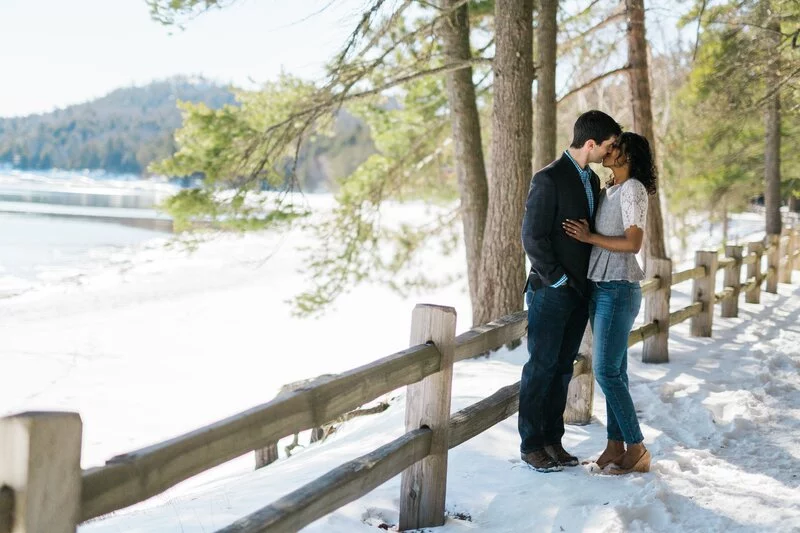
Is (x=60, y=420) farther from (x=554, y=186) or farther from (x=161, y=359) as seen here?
(x=161, y=359)

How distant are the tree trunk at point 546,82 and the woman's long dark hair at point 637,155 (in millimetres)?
4433

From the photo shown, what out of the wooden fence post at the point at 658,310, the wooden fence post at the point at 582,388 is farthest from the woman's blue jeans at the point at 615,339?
the wooden fence post at the point at 658,310

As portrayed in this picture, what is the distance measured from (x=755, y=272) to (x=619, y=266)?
8829 millimetres

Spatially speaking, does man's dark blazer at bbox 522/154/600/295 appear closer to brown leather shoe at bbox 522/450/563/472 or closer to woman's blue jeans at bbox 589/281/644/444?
woman's blue jeans at bbox 589/281/644/444

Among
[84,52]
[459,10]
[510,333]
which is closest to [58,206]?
[459,10]

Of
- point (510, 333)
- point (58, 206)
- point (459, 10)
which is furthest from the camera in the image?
point (58, 206)

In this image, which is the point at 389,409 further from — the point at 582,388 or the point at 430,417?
the point at 430,417

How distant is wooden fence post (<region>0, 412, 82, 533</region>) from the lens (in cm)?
173

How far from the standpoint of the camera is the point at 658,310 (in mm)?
7398

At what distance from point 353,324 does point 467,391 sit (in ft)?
56.6

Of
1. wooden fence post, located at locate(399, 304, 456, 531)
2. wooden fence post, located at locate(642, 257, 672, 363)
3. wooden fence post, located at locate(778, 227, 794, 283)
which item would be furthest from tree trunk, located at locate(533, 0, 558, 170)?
wooden fence post, located at locate(778, 227, 794, 283)

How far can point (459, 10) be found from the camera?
350 inches

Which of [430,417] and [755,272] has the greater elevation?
[430,417]

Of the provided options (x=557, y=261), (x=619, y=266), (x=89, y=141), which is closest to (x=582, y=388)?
(x=619, y=266)
